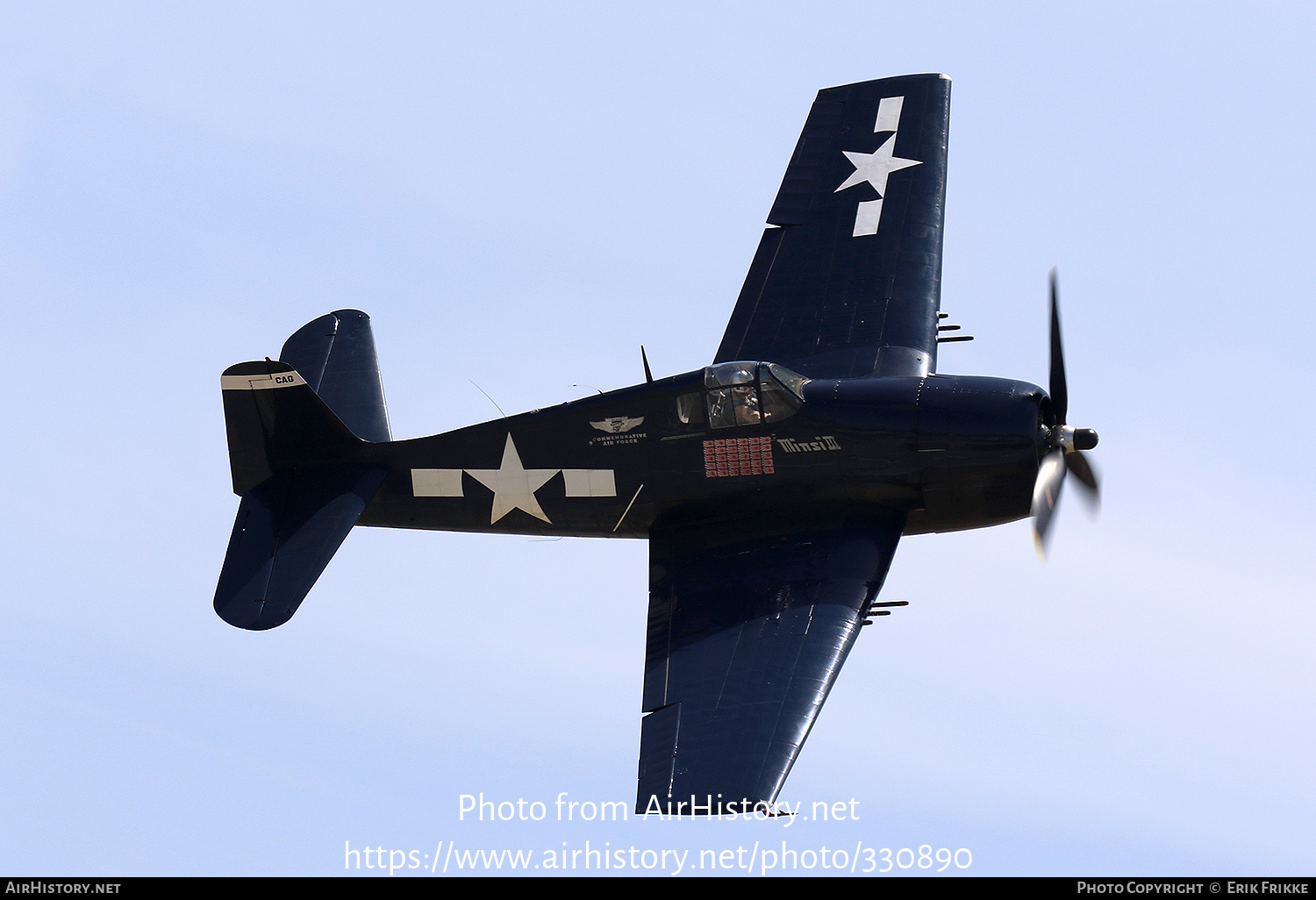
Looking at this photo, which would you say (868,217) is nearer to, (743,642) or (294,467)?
(743,642)

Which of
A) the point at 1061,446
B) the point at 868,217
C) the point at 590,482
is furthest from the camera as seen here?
the point at 868,217

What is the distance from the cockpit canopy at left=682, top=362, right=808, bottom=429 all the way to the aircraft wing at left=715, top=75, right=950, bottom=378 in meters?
1.53

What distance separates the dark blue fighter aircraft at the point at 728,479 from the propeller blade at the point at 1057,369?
0.02 metres

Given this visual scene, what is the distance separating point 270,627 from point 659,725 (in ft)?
12.6

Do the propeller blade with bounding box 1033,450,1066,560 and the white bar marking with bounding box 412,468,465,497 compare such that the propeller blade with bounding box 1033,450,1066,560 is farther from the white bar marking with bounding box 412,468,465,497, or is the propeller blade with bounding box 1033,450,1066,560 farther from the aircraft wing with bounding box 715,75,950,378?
the white bar marking with bounding box 412,468,465,497

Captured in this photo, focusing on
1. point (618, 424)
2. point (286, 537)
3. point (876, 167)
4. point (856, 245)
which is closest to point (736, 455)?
point (618, 424)

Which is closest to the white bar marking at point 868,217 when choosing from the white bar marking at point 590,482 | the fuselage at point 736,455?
the fuselage at point 736,455

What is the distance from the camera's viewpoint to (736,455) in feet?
56.2

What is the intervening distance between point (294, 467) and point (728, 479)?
179 inches

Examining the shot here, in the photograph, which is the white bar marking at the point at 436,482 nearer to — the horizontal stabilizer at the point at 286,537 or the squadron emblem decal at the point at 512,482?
the squadron emblem decal at the point at 512,482

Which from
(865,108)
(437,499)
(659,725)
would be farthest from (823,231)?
(659,725)

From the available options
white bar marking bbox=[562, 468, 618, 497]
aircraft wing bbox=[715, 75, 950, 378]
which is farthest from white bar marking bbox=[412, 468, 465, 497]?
aircraft wing bbox=[715, 75, 950, 378]

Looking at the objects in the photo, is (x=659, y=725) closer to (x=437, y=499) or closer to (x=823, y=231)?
(x=437, y=499)

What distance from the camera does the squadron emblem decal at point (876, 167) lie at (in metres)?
19.9
